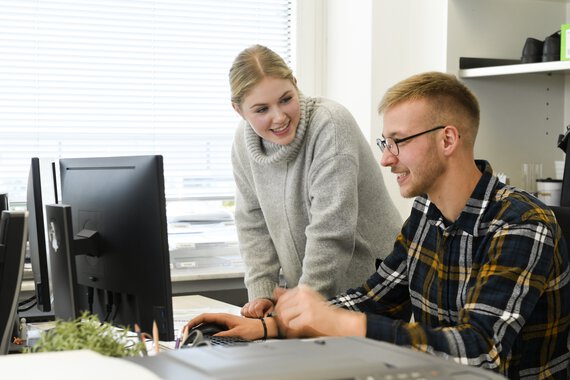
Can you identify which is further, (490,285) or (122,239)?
(122,239)

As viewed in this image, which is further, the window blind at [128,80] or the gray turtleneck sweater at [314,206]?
the window blind at [128,80]

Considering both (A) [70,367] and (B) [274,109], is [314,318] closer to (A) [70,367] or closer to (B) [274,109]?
(A) [70,367]

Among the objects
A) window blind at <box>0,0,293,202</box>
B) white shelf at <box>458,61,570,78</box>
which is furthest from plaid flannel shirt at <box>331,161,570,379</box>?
window blind at <box>0,0,293,202</box>

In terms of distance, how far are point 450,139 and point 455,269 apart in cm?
29

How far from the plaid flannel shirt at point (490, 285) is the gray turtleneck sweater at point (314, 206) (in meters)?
0.36

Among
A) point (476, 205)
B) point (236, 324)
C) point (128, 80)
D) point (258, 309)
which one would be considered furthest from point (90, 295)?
point (128, 80)

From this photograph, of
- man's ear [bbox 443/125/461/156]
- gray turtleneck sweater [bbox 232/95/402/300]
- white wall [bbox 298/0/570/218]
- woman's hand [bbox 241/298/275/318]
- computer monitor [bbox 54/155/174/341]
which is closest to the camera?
computer monitor [bbox 54/155/174/341]

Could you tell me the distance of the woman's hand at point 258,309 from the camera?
83.8 inches

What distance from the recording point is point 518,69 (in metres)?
2.90

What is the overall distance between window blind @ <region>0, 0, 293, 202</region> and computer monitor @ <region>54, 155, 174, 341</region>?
4.67 feet

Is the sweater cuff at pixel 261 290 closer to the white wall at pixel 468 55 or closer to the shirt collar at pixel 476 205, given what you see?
the shirt collar at pixel 476 205

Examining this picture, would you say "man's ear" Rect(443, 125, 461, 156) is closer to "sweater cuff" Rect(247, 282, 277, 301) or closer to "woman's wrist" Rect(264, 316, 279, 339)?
"woman's wrist" Rect(264, 316, 279, 339)

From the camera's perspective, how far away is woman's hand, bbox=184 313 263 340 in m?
1.85

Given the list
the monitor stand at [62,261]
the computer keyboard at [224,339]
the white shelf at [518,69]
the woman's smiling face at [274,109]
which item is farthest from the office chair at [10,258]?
the white shelf at [518,69]
